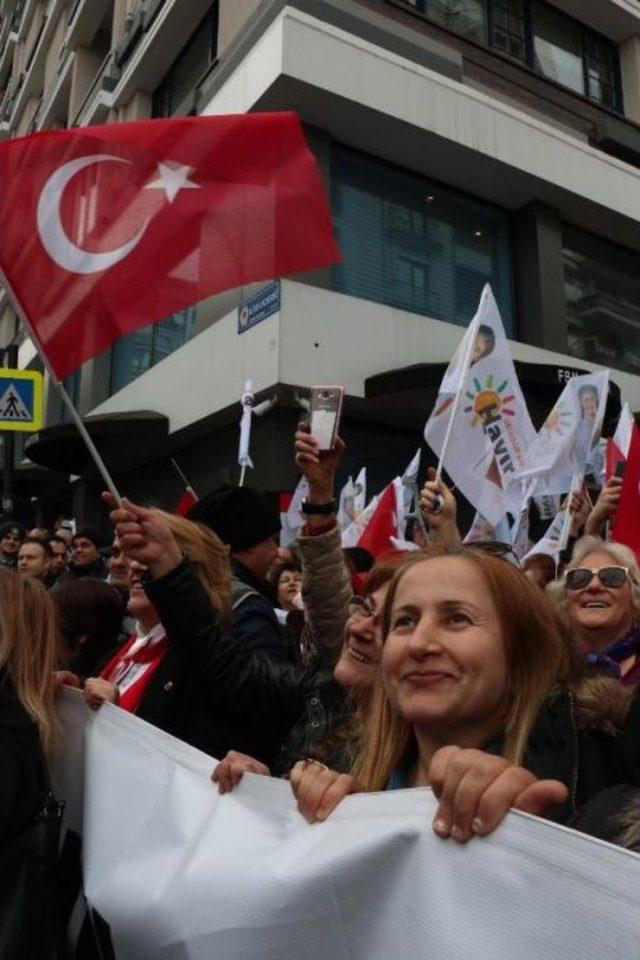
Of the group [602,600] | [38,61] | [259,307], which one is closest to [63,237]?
[602,600]

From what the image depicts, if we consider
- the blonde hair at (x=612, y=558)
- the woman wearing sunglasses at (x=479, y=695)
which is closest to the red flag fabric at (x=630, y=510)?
the blonde hair at (x=612, y=558)

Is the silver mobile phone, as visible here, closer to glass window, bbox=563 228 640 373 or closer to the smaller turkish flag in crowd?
the smaller turkish flag in crowd

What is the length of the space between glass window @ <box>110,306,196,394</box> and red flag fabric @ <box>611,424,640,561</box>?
324 inches

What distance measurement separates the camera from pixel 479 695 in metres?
1.46

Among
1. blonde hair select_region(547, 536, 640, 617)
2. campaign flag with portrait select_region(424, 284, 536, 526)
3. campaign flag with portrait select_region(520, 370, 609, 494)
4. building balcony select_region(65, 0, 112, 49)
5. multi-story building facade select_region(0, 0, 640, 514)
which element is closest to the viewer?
blonde hair select_region(547, 536, 640, 617)

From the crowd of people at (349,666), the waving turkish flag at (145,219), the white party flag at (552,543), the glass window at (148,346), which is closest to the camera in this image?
the crowd of people at (349,666)

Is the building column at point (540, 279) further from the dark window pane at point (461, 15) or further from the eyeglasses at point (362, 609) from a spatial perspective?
the eyeglasses at point (362, 609)

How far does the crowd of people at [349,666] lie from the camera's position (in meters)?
1.41

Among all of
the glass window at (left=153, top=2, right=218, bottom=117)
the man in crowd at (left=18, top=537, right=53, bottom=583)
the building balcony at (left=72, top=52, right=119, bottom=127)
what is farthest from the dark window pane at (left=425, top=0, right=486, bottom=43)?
the man in crowd at (left=18, top=537, right=53, bottom=583)

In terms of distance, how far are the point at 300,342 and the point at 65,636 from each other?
7.14 meters

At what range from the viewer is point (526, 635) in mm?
1566

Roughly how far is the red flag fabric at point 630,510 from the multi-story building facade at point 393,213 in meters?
5.52

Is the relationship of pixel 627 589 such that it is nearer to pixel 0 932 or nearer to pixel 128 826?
pixel 128 826

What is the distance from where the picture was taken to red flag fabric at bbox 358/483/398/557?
18.5 ft
